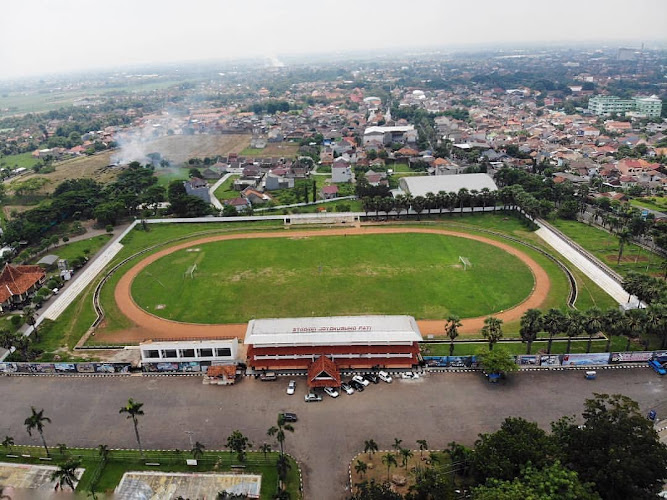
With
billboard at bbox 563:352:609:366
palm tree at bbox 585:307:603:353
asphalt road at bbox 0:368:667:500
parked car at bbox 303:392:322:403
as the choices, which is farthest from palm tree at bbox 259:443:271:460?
palm tree at bbox 585:307:603:353

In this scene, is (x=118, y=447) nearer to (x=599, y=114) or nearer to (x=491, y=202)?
(x=491, y=202)

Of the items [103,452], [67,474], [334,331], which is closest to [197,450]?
[103,452]

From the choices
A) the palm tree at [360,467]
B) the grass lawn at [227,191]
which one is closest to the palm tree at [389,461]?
the palm tree at [360,467]

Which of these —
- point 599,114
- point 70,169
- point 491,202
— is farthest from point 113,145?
point 599,114

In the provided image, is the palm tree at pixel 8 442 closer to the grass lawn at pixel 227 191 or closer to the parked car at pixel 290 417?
the parked car at pixel 290 417

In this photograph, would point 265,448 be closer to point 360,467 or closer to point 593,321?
point 360,467
